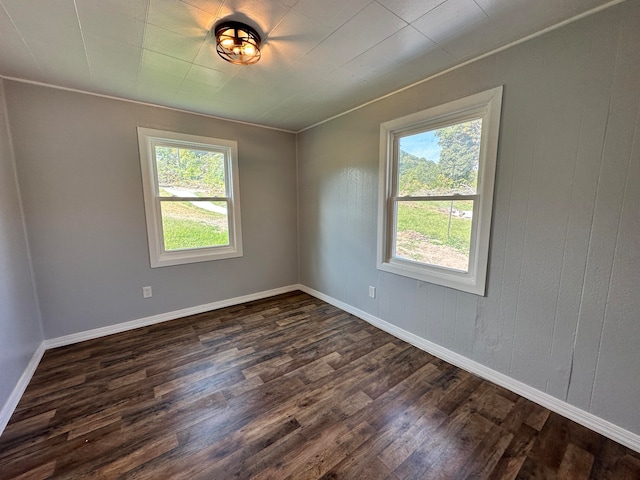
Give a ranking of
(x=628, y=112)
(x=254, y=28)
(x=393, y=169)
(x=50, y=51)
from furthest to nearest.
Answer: (x=393, y=169)
(x=50, y=51)
(x=254, y=28)
(x=628, y=112)

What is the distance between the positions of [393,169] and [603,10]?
1.53 metres

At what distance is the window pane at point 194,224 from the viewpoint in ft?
9.85

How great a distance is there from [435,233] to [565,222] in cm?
89

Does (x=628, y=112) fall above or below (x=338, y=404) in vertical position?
above

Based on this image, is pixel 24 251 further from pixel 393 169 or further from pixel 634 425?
pixel 634 425

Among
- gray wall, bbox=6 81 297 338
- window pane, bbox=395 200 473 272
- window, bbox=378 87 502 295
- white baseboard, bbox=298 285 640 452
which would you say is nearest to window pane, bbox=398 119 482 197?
window, bbox=378 87 502 295

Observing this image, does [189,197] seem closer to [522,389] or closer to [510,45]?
[510,45]

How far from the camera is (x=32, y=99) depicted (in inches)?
87.0

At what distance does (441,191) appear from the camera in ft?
7.42

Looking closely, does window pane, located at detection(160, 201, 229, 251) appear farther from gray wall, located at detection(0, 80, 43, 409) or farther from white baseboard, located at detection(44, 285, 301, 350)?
gray wall, located at detection(0, 80, 43, 409)

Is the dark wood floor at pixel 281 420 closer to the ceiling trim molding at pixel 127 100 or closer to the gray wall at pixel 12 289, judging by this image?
the gray wall at pixel 12 289

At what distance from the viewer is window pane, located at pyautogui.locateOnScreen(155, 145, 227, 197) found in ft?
9.59

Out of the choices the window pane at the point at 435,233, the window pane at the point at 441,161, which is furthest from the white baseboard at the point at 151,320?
the window pane at the point at 441,161

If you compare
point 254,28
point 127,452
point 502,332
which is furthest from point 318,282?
point 254,28
